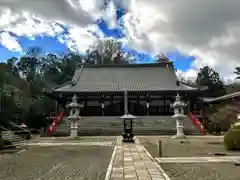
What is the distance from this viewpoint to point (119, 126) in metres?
34.0

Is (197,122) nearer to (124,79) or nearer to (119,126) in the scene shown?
(119,126)

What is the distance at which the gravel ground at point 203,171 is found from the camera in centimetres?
820

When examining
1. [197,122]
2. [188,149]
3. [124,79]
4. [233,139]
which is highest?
[124,79]

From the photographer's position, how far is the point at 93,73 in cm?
4597

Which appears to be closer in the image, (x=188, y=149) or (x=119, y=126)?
(x=188, y=149)

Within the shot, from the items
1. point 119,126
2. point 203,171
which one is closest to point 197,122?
point 119,126

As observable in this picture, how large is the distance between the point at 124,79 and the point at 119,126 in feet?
36.5

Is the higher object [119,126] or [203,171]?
[119,126]

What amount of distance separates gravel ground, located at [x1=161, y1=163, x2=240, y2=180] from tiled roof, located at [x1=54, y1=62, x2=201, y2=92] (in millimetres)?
27576

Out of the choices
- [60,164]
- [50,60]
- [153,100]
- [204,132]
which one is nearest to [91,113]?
[153,100]

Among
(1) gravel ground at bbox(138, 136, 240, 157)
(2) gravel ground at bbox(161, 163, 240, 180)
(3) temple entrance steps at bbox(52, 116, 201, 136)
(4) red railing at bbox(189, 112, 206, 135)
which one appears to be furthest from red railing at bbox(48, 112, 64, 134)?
(2) gravel ground at bbox(161, 163, 240, 180)

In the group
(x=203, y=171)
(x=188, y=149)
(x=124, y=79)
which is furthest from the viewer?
(x=124, y=79)

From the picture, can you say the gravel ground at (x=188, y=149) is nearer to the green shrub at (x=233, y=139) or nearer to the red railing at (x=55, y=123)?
the green shrub at (x=233, y=139)

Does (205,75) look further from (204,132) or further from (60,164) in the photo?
(60,164)
